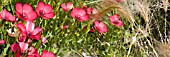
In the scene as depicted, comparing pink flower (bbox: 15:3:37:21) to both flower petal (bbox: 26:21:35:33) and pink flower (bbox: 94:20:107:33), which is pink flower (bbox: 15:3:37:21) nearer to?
flower petal (bbox: 26:21:35:33)

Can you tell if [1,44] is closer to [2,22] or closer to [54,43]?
[2,22]

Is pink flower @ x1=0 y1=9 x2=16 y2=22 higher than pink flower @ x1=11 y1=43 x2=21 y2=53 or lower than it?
higher

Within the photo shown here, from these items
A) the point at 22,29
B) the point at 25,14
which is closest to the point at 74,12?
the point at 25,14

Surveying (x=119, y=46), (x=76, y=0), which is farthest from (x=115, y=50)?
(x=76, y=0)

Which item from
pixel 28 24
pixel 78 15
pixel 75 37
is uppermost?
pixel 28 24

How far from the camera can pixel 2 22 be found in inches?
52.2

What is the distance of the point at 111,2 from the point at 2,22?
1.89 feet

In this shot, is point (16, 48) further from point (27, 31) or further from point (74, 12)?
point (74, 12)

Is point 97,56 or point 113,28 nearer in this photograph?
point 97,56

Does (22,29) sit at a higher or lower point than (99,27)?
higher

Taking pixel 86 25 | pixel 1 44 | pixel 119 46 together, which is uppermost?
pixel 1 44

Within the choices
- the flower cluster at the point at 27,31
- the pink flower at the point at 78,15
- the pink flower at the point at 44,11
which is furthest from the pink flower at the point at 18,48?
the pink flower at the point at 78,15

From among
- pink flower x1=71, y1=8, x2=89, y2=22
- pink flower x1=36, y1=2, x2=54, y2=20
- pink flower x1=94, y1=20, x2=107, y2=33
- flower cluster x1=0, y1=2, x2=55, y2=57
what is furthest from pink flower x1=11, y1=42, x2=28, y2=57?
pink flower x1=94, y1=20, x2=107, y2=33

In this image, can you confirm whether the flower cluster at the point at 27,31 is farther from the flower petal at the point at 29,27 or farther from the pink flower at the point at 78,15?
the pink flower at the point at 78,15
